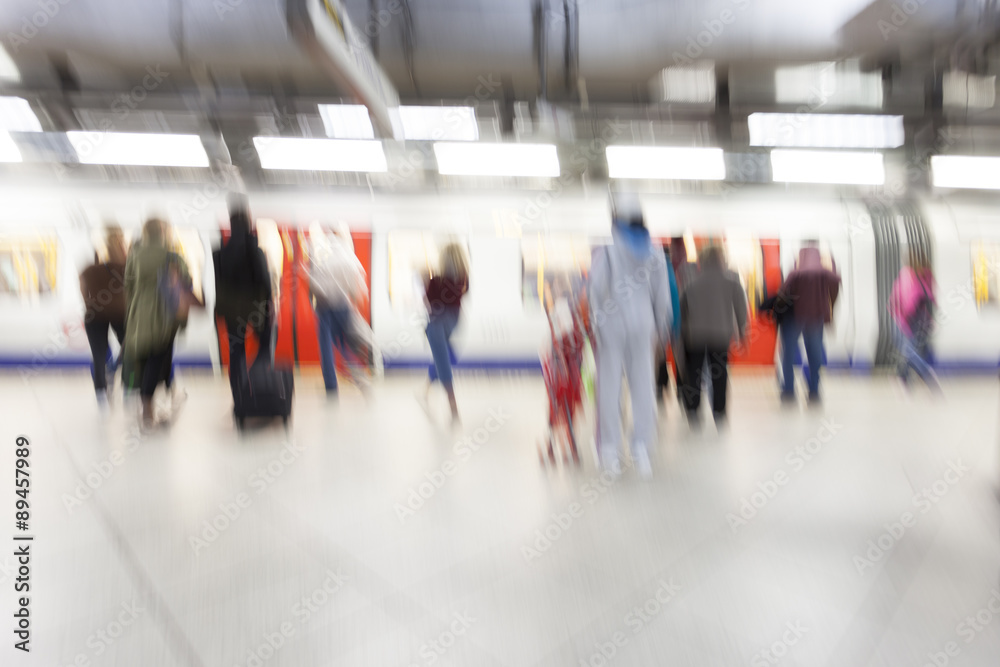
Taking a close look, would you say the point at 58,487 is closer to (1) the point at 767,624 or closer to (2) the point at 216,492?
(2) the point at 216,492

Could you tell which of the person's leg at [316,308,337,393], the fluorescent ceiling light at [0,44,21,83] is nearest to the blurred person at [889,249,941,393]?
the person's leg at [316,308,337,393]

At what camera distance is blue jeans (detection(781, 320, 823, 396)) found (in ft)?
20.3

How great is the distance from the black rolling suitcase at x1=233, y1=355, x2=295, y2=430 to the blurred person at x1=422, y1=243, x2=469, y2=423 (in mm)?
1353

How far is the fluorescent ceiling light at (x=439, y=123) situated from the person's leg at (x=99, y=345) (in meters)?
3.99

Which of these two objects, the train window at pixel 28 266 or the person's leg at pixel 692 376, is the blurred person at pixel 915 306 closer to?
the person's leg at pixel 692 376

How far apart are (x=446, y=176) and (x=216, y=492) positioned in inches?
241

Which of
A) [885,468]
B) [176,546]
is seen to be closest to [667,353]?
[885,468]

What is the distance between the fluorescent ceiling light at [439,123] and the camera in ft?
24.0

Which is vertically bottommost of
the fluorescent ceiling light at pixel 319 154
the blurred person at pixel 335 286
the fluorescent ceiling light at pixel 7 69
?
the blurred person at pixel 335 286

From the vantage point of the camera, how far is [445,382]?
5.61m

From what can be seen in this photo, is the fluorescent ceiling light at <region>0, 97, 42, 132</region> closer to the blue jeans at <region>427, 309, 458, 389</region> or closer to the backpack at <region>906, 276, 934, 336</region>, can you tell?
the blue jeans at <region>427, 309, 458, 389</region>

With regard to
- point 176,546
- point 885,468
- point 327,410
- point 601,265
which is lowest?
point 885,468

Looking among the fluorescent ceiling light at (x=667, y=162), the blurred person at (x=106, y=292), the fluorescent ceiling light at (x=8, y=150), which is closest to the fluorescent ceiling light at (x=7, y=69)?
the fluorescent ceiling light at (x=8, y=150)

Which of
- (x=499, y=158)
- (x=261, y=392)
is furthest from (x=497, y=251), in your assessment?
(x=261, y=392)
